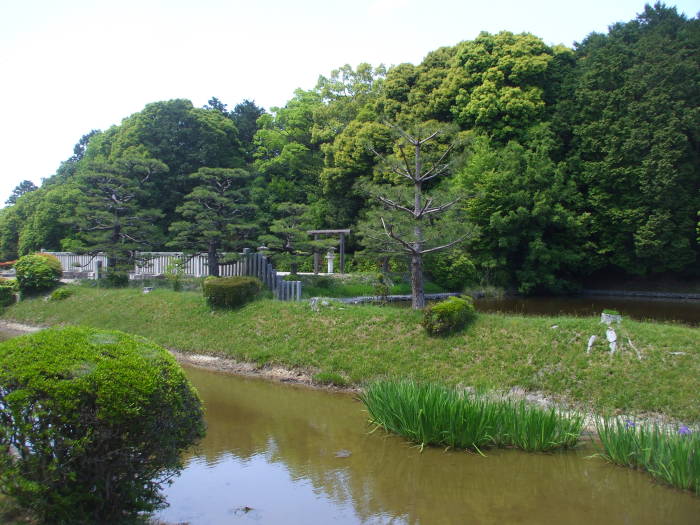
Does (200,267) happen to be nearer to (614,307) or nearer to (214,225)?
Result: (214,225)

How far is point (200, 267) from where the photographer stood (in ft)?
69.7

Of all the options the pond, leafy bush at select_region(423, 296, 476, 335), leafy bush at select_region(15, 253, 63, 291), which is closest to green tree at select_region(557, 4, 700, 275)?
the pond

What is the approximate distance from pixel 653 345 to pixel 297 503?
21.7 ft

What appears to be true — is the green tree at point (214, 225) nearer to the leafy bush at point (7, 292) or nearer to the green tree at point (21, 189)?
the leafy bush at point (7, 292)

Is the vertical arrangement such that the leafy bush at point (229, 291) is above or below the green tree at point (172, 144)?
below

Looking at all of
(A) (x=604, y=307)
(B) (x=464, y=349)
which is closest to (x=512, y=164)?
(A) (x=604, y=307)

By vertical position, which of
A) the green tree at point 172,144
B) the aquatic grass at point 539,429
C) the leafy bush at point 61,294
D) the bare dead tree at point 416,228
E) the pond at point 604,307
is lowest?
the pond at point 604,307

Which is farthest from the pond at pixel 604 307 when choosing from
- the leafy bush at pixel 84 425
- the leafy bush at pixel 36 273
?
the leafy bush at pixel 36 273

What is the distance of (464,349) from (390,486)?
4.94 meters

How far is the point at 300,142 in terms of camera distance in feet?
114

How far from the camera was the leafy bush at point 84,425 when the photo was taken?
167 inches

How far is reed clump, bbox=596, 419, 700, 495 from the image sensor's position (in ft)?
18.5

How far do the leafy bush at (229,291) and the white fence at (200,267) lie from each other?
1.10 m

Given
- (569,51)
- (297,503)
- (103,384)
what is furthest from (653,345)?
(569,51)
